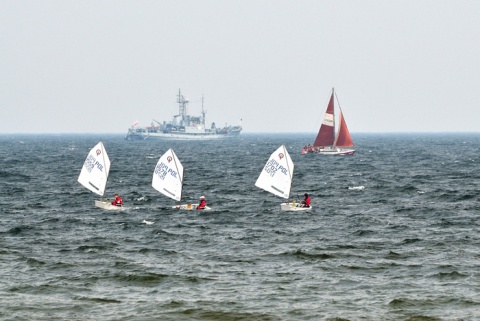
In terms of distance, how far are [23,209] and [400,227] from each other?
95.8 feet

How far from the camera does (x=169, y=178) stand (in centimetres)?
5684

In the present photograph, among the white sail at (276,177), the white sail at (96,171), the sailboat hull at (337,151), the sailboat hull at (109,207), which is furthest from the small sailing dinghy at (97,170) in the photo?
the sailboat hull at (337,151)

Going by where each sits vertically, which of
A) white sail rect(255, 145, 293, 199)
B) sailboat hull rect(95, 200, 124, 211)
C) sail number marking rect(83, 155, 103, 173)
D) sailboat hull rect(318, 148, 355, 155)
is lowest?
sailboat hull rect(95, 200, 124, 211)

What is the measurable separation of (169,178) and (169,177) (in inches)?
4.0

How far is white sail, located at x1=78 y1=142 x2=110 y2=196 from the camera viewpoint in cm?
5878

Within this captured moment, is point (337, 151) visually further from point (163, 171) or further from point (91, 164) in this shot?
point (163, 171)

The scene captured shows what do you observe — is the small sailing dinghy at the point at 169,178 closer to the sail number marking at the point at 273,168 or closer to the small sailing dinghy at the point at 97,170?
A: the small sailing dinghy at the point at 97,170

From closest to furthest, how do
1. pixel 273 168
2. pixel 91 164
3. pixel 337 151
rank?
pixel 273 168, pixel 91 164, pixel 337 151

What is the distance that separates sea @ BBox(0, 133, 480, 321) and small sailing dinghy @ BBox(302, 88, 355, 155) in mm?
83539

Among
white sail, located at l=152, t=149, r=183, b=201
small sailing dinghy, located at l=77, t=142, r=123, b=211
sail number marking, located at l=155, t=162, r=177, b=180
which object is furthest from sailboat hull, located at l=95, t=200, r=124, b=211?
sail number marking, located at l=155, t=162, r=177, b=180

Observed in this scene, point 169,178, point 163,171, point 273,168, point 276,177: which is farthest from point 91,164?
point 276,177

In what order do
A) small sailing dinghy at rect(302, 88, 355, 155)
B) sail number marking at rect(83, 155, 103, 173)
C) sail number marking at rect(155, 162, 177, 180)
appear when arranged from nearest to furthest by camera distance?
1. sail number marking at rect(155, 162, 177, 180)
2. sail number marking at rect(83, 155, 103, 173)
3. small sailing dinghy at rect(302, 88, 355, 155)

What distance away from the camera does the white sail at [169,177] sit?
56.3 metres

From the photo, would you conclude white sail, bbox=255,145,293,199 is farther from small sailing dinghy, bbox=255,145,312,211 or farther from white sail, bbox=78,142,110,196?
white sail, bbox=78,142,110,196
